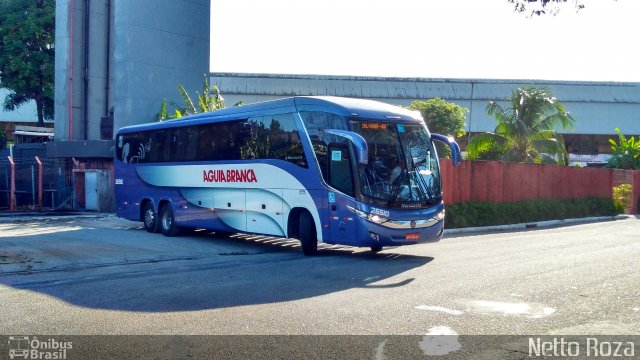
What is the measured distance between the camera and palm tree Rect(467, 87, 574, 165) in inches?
1377

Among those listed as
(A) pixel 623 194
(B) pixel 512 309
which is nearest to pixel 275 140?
(B) pixel 512 309

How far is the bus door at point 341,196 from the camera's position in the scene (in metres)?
14.8

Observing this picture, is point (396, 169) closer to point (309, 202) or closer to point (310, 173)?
point (310, 173)

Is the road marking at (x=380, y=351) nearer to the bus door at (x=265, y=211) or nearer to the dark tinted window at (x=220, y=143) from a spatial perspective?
the dark tinted window at (x=220, y=143)

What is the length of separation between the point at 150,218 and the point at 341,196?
30.2 ft

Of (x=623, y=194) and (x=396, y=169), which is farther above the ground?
(x=396, y=169)

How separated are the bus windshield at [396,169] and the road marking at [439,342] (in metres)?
6.51

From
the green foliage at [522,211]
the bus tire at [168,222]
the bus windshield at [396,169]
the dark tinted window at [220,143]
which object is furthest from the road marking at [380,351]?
the green foliage at [522,211]

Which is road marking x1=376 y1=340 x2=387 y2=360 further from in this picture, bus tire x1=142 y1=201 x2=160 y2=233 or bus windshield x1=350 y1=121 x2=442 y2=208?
bus tire x1=142 y1=201 x2=160 y2=233

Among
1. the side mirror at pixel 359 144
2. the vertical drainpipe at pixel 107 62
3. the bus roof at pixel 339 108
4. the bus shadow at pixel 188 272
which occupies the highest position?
the vertical drainpipe at pixel 107 62

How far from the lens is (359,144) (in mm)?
13922

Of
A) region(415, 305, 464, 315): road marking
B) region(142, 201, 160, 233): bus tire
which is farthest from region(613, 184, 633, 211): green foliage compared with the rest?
region(415, 305, 464, 315): road marking

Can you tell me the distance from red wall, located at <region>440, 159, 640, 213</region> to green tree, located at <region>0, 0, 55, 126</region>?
30.0 metres

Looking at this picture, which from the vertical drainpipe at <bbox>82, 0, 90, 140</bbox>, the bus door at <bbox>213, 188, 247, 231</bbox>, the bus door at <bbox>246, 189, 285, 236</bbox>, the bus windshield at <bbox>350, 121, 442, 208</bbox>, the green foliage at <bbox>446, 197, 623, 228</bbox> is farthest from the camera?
the vertical drainpipe at <bbox>82, 0, 90, 140</bbox>
